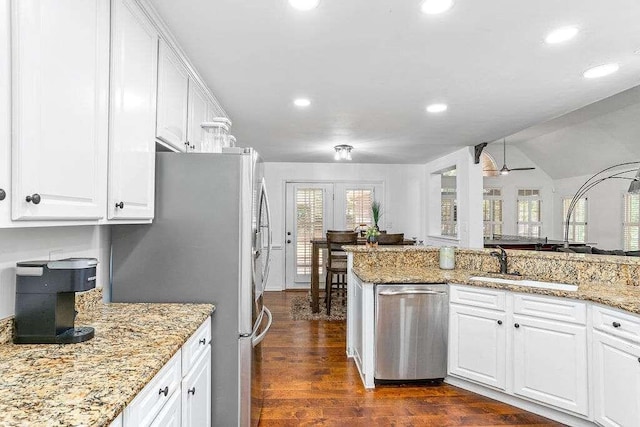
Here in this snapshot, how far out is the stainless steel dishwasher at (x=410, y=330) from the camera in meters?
2.64

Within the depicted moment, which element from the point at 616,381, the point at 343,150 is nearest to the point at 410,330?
the point at 616,381

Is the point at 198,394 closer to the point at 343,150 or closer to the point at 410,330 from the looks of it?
the point at 410,330

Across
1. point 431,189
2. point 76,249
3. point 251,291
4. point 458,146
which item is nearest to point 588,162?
point 431,189

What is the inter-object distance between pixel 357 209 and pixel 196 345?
198 inches

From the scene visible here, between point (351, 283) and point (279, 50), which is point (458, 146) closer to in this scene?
point (351, 283)

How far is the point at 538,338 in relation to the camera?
7.44 feet

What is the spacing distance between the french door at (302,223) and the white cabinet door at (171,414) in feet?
16.2

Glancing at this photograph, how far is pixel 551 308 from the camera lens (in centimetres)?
223

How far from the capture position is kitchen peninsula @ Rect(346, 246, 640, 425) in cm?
192

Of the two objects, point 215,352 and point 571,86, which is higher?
point 571,86

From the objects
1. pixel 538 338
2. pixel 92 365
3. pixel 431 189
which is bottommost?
pixel 538 338

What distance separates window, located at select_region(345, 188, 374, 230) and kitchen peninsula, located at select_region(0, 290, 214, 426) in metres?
4.86

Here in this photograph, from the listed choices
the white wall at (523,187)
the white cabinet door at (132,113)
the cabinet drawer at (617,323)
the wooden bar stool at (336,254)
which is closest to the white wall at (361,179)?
the wooden bar stool at (336,254)

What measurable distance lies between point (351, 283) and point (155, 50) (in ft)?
7.76
